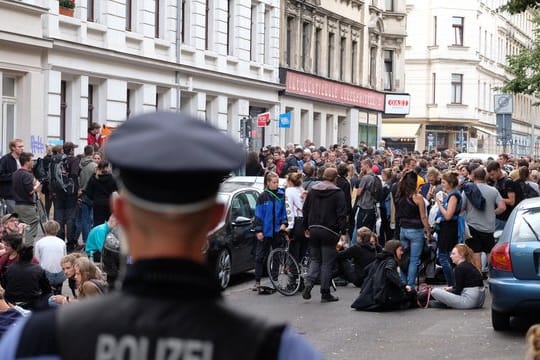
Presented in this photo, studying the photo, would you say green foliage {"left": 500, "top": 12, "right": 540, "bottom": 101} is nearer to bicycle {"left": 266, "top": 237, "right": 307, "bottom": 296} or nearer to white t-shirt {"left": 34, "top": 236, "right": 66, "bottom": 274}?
bicycle {"left": 266, "top": 237, "right": 307, "bottom": 296}

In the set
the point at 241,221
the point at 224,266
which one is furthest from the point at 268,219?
the point at 224,266

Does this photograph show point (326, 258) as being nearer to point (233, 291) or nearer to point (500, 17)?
point (233, 291)

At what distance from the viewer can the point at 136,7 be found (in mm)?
32312

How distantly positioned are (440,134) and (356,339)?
217 ft

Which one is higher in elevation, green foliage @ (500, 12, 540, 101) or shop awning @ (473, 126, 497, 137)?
green foliage @ (500, 12, 540, 101)

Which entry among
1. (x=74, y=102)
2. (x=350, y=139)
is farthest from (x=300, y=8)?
(x=74, y=102)

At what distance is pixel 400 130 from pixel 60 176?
57493 millimetres

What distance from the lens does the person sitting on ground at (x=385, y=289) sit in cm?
1512

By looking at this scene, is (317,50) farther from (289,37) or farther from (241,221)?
(241,221)

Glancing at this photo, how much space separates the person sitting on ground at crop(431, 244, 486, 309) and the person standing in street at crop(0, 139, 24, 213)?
7285 mm

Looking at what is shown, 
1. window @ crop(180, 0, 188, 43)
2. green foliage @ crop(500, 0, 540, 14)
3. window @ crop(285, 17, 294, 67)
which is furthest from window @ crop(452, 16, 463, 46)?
green foliage @ crop(500, 0, 540, 14)

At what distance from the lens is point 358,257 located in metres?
17.4

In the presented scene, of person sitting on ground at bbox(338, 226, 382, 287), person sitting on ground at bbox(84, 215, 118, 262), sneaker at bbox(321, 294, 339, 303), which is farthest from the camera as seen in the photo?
person sitting on ground at bbox(338, 226, 382, 287)

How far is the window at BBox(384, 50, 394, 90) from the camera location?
60.0m
